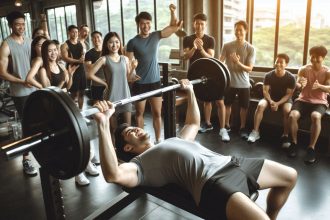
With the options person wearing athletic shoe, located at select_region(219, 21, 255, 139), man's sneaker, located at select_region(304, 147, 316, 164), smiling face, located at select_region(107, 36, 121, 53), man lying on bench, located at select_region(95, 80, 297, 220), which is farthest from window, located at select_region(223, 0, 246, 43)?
man lying on bench, located at select_region(95, 80, 297, 220)

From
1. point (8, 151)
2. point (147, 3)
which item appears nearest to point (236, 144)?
point (8, 151)

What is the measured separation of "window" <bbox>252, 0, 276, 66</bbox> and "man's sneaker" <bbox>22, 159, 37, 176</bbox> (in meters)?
2.99

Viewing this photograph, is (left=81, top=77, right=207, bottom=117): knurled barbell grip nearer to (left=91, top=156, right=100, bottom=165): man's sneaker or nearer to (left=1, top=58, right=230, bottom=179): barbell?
(left=1, top=58, right=230, bottom=179): barbell

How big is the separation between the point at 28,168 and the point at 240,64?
93.3 inches

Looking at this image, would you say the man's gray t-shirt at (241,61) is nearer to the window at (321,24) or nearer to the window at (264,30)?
the window at (264,30)

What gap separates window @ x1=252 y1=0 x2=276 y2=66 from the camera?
3877 mm

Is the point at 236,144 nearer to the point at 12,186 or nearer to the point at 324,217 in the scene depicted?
the point at 324,217

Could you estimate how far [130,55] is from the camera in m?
2.89

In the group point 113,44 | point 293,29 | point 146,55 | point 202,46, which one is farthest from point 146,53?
point 293,29

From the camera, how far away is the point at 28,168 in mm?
2693

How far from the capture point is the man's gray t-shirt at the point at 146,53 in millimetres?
2855

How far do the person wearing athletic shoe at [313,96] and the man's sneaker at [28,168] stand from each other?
2.36 m

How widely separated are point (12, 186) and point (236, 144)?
216 centimetres

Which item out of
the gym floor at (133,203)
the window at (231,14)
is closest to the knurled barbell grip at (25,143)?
the gym floor at (133,203)
